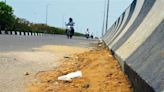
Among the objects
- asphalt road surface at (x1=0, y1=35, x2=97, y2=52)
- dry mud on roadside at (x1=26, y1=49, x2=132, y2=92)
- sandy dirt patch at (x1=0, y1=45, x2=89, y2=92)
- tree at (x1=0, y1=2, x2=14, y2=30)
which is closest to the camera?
dry mud on roadside at (x1=26, y1=49, x2=132, y2=92)

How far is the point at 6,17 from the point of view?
71438 millimetres

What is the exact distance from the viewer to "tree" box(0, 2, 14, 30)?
69875 mm

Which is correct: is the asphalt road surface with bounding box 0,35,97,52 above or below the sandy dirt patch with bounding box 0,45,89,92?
below

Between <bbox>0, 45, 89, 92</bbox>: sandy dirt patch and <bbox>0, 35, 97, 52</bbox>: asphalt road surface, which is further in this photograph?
<bbox>0, 35, 97, 52</bbox>: asphalt road surface

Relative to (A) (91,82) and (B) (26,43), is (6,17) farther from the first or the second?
(A) (91,82)

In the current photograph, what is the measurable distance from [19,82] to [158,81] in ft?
12.8

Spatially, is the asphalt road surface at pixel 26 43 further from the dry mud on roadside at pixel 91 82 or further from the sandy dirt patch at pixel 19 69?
the dry mud on roadside at pixel 91 82

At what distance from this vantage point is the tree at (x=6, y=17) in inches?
2751

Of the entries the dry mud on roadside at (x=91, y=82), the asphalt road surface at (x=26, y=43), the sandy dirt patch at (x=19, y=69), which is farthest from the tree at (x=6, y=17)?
the dry mud on roadside at (x=91, y=82)

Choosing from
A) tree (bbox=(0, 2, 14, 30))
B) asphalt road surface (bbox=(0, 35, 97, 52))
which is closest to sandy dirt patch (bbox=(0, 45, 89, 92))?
asphalt road surface (bbox=(0, 35, 97, 52))

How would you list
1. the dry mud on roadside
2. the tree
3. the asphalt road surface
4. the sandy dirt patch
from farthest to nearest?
the tree, the asphalt road surface, the sandy dirt patch, the dry mud on roadside

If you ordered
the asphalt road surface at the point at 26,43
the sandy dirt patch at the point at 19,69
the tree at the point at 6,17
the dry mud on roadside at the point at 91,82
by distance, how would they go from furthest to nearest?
the tree at the point at 6,17 → the asphalt road surface at the point at 26,43 → the sandy dirt patch at the point at 19,69 → the dry mud on roadside at the point at 91,82

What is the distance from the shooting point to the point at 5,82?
282 inches

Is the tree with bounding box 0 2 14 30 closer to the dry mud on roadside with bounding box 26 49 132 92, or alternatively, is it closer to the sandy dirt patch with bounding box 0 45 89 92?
the sandy dirt patch with bounding box 0 45 89 92
